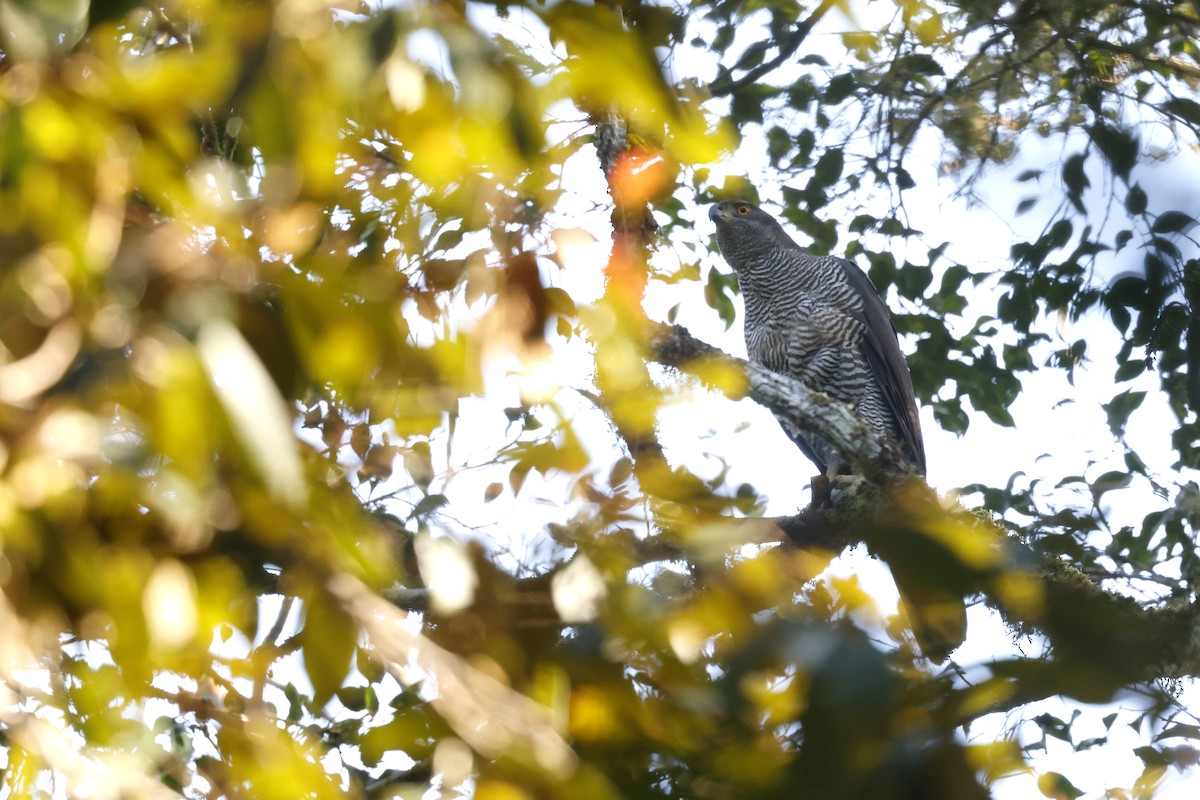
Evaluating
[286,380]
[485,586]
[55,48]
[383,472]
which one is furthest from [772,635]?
[383,472]

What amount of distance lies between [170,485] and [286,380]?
0.34 feet

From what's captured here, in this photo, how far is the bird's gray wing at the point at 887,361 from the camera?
16.1 feet

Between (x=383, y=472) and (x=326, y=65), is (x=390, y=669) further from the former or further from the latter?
(x=383, y=472)

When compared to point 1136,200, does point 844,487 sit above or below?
below

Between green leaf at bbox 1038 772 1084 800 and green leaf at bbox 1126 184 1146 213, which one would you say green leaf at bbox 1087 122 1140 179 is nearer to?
green leaf at bbox 1126 184 1146 213

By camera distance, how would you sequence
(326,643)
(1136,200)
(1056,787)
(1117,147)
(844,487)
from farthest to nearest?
(844,487)
(1056,787)
(1117,147)
(1136,200)
(326,643)

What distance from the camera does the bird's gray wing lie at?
4.91m

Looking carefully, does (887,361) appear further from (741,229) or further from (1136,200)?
(1136,200)

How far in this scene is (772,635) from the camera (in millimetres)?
690

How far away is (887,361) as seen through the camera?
197 inches

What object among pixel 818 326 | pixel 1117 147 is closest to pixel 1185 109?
pixel 1117 147

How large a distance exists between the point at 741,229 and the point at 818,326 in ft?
2.42

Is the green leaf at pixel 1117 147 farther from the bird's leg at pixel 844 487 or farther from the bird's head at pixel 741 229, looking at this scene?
the bird's head at pixel 741 229

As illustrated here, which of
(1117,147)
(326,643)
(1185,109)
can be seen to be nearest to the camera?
(326,643)
